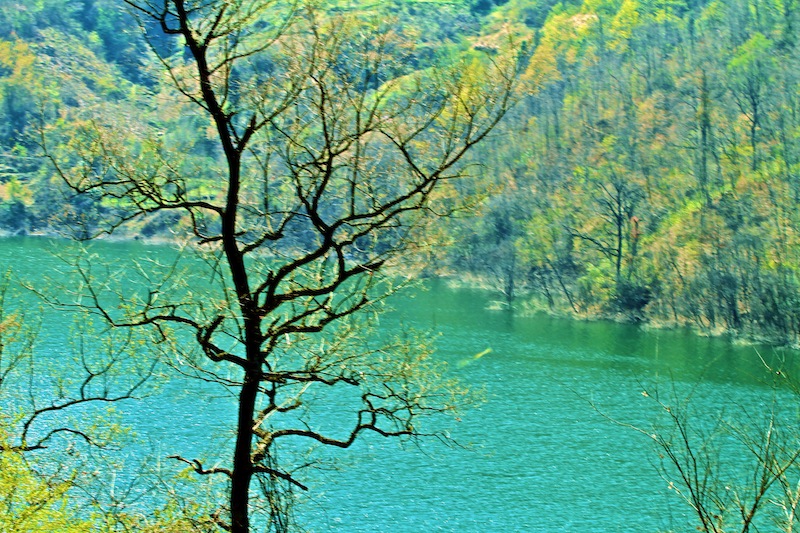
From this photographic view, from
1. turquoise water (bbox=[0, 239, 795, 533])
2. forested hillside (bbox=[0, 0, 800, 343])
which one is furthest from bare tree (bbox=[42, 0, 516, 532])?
forested hillside (bbox=[0, 0, 800, 343])

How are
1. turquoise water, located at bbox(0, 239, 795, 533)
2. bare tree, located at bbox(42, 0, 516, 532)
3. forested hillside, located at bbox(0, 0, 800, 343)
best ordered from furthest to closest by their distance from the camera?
forested hillside, located at bbox(0, 0, 800, 343)
turquoise water, located at bbox(0, 239, 795, 533)
bare tree, located at bbox(42, 0, 516, 532)

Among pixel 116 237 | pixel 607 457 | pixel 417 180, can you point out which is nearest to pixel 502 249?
pixel 607 457

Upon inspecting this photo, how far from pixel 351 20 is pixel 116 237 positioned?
323ft

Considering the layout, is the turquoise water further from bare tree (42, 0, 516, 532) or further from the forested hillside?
the forested hillside

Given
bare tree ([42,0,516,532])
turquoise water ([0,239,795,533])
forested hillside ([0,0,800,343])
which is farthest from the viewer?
forested hillside ([0,0,800,343])

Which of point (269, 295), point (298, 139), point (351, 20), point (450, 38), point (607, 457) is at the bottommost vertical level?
point (607, 457)

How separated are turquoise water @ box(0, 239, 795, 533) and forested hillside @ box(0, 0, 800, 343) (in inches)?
366

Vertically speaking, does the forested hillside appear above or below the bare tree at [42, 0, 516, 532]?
above

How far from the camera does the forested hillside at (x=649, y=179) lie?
57219 millimetres

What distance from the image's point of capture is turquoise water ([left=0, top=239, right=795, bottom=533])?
2367 centimetres

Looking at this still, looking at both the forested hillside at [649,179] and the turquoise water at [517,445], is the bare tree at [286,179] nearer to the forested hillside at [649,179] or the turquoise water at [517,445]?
the turquoise water at [517,445]

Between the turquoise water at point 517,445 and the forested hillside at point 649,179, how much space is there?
30.5 ft

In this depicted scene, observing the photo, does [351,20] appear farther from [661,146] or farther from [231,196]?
[661,146]

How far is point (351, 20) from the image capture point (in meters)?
11.5
